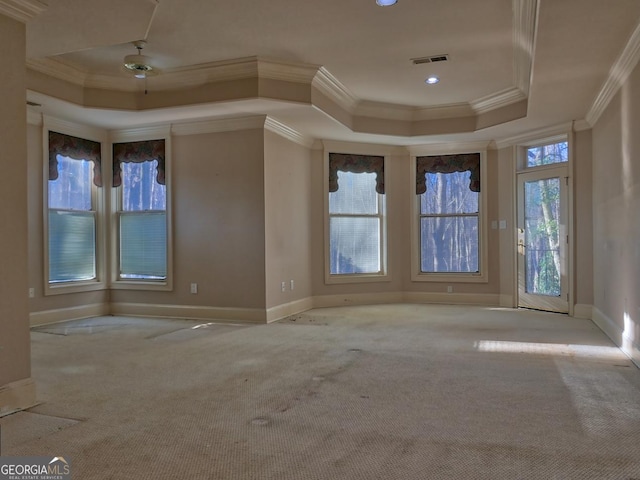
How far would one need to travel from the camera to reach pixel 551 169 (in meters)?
6.63

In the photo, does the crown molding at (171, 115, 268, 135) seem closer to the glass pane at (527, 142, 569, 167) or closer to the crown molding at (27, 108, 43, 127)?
the crown molding at (27, 108, 43, 127)

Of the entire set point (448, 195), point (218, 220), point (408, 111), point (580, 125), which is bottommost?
point (218, 220)

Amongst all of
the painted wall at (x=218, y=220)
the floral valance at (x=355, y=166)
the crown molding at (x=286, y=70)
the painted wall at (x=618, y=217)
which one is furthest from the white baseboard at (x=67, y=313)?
the painted wall at (x=618, y=217)

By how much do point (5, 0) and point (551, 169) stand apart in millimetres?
6219

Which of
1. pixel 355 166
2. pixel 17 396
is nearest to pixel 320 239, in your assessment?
pixel 355 166

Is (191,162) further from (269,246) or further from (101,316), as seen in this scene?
(101,316)

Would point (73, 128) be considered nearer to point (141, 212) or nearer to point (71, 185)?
point (71, 185)

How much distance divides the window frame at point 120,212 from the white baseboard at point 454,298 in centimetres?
372

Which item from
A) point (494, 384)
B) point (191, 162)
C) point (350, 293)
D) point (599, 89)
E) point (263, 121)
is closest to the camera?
point (494, 384)

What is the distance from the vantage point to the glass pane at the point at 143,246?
6.62 meters

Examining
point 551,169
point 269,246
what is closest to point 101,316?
point 269,246

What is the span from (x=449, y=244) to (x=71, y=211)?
547cm

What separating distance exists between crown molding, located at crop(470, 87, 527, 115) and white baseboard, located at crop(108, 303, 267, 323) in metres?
3.95

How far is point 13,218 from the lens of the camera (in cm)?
296
